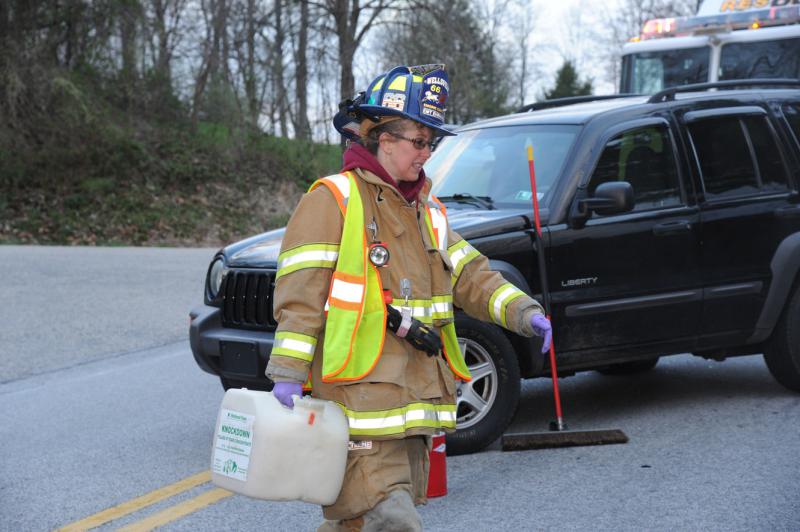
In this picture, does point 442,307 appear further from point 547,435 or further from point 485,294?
point 547,435

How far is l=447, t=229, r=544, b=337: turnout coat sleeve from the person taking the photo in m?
3.73

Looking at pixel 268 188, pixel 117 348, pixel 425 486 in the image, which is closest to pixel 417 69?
pixel 425 486

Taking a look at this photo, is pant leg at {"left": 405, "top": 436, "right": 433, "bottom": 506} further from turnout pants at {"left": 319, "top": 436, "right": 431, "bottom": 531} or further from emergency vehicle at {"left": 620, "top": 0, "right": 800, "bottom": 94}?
emergency vehicle at {"left": 620, "top": 0, "right": 800, "bottom": 94}

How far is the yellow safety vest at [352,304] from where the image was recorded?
3.26 m

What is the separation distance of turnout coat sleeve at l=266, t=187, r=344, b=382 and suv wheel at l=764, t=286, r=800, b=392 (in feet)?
→ 14.9

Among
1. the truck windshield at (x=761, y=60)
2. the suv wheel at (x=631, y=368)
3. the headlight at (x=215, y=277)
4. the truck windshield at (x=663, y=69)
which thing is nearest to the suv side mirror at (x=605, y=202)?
the headlight at (x=215, y=277)

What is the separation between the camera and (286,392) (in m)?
3.20

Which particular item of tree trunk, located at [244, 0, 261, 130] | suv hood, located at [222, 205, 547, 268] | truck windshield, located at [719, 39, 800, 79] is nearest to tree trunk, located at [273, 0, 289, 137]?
tree trunk, located at [244, 0, 261, 130]

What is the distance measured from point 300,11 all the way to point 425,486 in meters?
29.2

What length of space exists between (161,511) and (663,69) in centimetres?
1227

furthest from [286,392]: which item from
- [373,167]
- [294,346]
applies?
[373,167]

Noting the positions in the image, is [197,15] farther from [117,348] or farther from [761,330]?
[761,330]

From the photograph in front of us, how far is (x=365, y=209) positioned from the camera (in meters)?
3.44

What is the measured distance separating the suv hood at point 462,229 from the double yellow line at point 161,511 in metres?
1.26
